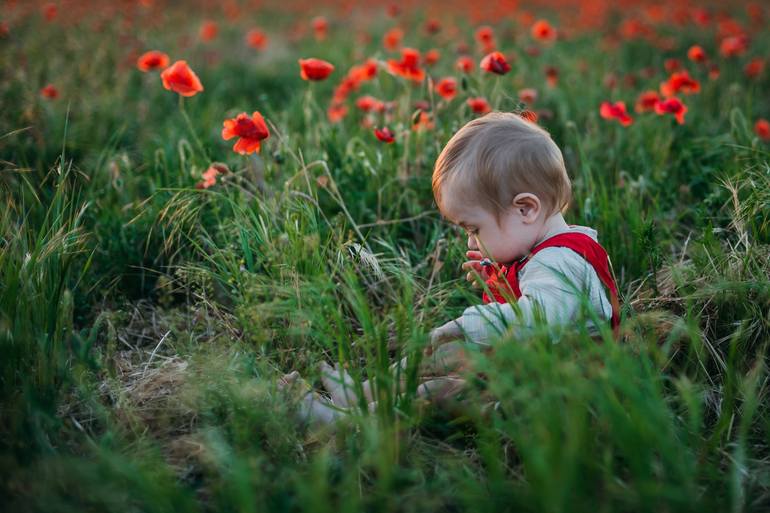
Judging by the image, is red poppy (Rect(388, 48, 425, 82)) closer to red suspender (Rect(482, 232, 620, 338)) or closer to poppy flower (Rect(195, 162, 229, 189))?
poppy flower (Rect(195, 162, 229, 189))

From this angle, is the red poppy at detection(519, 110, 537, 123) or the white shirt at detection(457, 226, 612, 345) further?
the red poppy at detection(519, 110, 537, 123)

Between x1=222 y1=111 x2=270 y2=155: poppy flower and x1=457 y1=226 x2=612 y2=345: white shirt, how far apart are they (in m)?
0.86

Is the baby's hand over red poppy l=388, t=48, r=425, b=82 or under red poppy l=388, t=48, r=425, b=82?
under

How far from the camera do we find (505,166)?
1.72 metres

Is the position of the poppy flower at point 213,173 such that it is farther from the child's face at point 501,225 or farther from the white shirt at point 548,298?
the white shirt at point 548,298

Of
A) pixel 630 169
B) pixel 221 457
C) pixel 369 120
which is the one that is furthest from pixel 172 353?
pixel 630 169

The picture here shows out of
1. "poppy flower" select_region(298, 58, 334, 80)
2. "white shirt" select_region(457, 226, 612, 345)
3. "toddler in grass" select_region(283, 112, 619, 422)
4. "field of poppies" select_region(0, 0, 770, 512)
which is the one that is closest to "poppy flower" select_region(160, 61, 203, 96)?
"field of poppies" select_region(0, 0, 770, 512)

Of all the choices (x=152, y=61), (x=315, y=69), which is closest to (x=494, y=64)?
(x=315, y=69)

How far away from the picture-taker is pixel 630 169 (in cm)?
285

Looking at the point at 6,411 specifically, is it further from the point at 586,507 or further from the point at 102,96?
the point at 102,96

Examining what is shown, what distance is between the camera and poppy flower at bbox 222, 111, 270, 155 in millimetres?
1930

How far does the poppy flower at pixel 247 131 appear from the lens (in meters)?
1.93

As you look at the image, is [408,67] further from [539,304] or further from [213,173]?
[539,304]

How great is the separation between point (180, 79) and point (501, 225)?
4.06ft
